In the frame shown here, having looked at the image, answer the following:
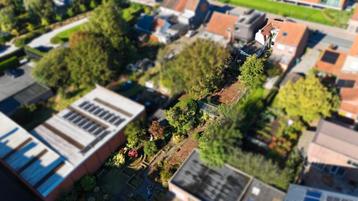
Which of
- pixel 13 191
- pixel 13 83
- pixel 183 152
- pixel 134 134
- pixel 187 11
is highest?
pixel 183 152

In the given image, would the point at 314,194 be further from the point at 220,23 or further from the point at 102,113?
the point at 220,23

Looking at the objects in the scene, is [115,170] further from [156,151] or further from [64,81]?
[64,81]

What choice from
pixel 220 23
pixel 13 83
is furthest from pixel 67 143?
pixel 220 23

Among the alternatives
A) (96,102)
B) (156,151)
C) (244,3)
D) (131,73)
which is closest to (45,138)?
(96,102)

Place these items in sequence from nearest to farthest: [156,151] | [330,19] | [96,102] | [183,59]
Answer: [183,59] < [156,151] < [96,102] < [330,19]

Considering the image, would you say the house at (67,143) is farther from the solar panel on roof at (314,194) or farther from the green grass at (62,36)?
the green grass at (62,36)

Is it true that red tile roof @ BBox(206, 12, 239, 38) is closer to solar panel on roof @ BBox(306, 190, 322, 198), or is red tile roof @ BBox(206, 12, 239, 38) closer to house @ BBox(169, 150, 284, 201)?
house @ BBox(169, 150, 284, 201)
